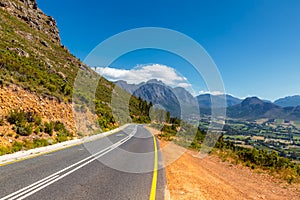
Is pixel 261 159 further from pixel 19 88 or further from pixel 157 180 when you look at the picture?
pixel 19 88

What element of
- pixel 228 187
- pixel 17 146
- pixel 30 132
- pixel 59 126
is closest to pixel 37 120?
pixel 30 132

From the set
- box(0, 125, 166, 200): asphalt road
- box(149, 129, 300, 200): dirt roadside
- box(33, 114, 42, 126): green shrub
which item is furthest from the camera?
box(33, 114, 42, 126): green shrub

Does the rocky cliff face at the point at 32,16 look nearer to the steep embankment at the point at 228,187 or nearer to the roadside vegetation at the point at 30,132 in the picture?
the roadside vegetation at the point at 30,132

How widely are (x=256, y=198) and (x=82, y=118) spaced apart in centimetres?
2475

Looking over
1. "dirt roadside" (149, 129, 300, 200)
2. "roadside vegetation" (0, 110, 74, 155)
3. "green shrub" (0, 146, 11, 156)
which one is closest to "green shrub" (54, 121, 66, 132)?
"roadside vegetation" (0, 110, 74, 155)

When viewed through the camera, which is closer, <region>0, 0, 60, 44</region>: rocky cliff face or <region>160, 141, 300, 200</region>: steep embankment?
<region>160, 141, 300, 200</region>: steep embankment

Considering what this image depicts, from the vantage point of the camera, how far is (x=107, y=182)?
806 cm

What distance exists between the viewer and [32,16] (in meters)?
80.9

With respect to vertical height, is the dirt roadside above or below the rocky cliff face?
below

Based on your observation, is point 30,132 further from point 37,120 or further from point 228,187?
point 228,187

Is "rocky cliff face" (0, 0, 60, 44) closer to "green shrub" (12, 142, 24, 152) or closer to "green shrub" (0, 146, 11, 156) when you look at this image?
"green shrub" (12, 142, 24, 152)

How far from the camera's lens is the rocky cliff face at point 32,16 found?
71.7 meters

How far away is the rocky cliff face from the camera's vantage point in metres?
71.7

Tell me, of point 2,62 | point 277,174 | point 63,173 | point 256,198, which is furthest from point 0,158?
point 2,62
